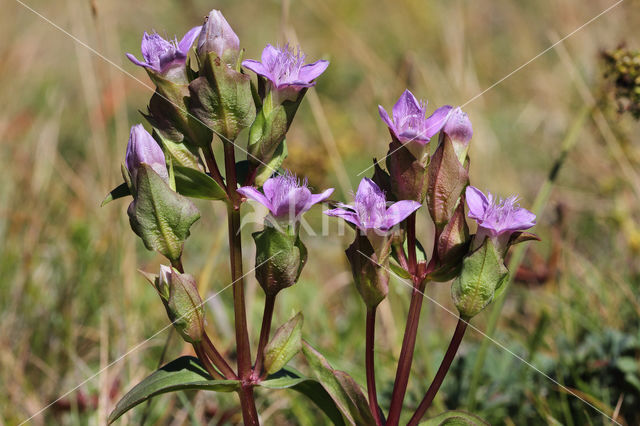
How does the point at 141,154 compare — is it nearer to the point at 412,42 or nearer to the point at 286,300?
the point at 286,300

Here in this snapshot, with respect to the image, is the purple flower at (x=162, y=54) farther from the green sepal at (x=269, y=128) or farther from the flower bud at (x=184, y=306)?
the flower bud at (x=184, y=306)

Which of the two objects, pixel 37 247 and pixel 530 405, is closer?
pixel 530 405

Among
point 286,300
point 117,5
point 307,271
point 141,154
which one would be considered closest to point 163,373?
point 141,154

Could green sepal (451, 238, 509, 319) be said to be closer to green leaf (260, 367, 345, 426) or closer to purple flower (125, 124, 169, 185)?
green leaf (260, 367, 345, 426)

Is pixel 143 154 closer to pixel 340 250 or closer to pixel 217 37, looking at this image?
pixel 217 37

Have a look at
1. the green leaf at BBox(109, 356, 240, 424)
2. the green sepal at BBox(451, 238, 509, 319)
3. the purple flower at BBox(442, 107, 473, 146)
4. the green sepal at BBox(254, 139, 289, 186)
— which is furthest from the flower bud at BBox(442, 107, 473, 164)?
the green leaf at BBox(109, 356, 240, 424)
